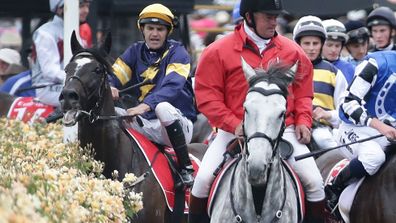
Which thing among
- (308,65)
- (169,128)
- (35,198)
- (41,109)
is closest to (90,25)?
(41,109)

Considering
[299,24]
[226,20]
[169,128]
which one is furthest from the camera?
[226,20]

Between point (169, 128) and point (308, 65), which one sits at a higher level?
point (308, 65)

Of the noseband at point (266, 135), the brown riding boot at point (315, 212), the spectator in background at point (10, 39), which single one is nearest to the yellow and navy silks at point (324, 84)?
the brown riding boot at point (315, 212)

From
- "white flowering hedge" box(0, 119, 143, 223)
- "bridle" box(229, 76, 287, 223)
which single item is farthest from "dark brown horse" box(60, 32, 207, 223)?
"bridle" box(229, 76, 287, 223)

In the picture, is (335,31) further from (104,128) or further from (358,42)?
(104,128)

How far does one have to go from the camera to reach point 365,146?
30.8ft

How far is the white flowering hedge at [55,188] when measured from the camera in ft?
17.9

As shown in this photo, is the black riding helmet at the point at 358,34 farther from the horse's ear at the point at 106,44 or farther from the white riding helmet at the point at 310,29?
the horse's ear at the point at 106,44

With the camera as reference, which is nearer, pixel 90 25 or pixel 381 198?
pixel 381 198

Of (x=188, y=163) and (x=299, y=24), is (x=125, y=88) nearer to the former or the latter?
(x=188, y=163)

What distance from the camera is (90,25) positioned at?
16.4 metres

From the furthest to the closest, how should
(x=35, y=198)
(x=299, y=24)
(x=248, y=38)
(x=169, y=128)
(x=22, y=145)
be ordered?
(x=299, y=24), (x=169, y=128), (x=22, y=145), (x=248, y=38), (x=35, y=198)

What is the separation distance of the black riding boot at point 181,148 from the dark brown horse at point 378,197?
173cm

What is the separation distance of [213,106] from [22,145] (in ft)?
6.28
